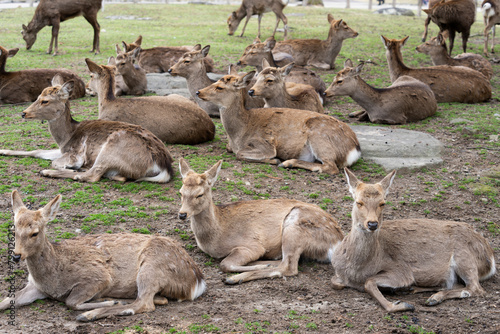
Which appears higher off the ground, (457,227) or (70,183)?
(457,227)

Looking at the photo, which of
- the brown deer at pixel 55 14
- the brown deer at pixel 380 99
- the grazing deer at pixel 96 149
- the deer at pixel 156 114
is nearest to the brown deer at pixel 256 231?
the grazing deer at pixel 96 149

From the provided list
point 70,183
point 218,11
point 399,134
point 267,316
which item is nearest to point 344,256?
point 267,316

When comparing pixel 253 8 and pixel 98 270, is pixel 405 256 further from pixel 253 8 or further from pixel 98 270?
pixel 253 8

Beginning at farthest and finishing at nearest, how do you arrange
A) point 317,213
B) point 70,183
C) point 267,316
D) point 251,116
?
1. point 251,116
2. point 70,183
3. point 317,213
4. point 267,316

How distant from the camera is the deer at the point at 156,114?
9.29m

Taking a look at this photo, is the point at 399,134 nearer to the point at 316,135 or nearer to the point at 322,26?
→ the point at 316,135

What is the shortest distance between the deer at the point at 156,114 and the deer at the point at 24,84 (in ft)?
9.32

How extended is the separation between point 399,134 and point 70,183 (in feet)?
16.7

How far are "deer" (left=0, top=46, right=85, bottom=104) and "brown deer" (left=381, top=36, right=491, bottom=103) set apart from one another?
21.9 feet

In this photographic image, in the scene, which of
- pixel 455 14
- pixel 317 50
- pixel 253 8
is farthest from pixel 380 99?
pixel 253 8

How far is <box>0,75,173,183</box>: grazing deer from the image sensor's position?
764 cm

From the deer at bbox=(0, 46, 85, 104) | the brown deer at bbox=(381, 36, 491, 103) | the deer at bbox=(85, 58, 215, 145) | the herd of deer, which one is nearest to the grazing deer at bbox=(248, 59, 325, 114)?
the herd of deer

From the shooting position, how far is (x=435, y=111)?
11.6m

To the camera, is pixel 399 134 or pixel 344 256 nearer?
pixel 344 256
